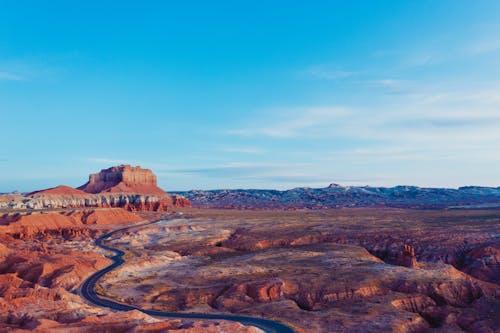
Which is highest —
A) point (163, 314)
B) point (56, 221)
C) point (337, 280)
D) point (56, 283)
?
point (56, 221)

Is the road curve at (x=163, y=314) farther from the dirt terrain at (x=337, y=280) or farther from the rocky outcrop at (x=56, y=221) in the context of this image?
the rocky outcrop at (x=56, y=221)

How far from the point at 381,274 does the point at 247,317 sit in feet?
66.6

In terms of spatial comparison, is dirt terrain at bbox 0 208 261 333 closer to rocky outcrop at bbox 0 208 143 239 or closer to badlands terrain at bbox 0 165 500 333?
rocky outcrop at bbox 0 208 143 239

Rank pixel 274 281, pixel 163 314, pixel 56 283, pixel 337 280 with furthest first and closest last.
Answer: pixel 56 283 → pixel 337 280 → pixel 274 281 → pixel 163 314

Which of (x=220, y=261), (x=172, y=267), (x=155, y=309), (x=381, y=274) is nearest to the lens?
(x=155, y=309)

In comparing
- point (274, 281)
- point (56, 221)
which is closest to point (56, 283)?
point (274, 281)

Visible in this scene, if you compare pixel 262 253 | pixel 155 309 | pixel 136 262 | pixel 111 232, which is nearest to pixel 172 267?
pixel 136 262

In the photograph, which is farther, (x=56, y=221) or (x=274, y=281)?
(x=56, y=221)

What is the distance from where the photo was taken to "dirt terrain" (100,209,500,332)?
126ft

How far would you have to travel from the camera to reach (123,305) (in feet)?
140

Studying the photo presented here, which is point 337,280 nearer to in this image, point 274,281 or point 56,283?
point 274,281

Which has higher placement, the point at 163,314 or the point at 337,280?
the point at 337,280

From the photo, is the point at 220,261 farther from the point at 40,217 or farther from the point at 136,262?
the point at 40,217

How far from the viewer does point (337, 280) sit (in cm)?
4834
